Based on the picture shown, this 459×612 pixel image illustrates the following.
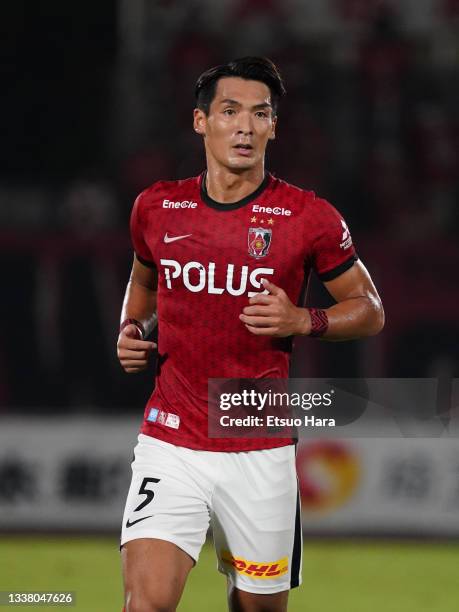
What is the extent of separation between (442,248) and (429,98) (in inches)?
74.1

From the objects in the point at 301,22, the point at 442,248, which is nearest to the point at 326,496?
the point at 442,248

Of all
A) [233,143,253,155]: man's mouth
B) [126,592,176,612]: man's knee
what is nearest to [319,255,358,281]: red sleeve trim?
[233,143,253,155]: man's mouth

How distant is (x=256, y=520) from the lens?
4.28 metres

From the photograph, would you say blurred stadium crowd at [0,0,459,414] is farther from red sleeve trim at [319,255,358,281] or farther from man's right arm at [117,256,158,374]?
red sleeve trim at [319,255,358,281]

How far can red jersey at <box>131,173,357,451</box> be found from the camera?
4.29m

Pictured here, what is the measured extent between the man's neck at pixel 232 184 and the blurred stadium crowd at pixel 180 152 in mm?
5745

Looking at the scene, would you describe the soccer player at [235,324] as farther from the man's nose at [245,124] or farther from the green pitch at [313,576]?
the green pitch at [313,576]

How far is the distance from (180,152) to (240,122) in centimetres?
703

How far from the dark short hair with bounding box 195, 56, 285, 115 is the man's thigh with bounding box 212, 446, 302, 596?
1.32 meters

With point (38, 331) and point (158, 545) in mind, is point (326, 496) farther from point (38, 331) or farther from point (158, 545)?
point (158, 545)

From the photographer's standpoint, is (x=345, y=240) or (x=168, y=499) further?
(x=345, y=240)

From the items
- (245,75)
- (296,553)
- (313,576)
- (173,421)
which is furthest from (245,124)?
(313,576)

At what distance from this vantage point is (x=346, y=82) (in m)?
11.6

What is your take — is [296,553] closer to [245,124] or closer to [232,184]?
[232,184]
